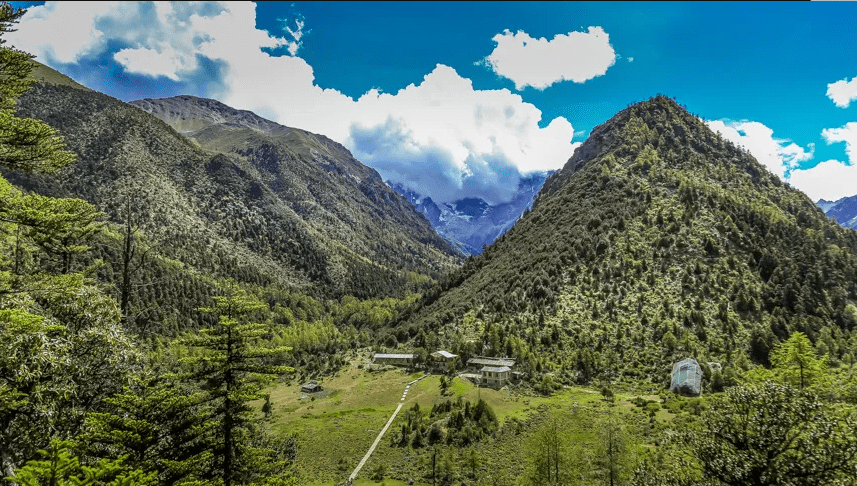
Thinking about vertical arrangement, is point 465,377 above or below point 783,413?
below

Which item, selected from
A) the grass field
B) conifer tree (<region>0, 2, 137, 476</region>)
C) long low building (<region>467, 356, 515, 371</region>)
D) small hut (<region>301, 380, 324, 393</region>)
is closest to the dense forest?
conifer tree (<region>0, 2, 137, 476</region>)

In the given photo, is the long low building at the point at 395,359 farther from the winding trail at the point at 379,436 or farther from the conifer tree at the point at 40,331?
the conifer tree at the point at 40,331

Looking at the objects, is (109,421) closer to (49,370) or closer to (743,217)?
(49,370)

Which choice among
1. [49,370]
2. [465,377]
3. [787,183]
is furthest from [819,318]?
[49,370]

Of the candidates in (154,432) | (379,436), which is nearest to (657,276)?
(379,436)

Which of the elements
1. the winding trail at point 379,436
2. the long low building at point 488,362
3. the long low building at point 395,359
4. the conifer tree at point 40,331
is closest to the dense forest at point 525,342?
the conifer tree at point 40,331

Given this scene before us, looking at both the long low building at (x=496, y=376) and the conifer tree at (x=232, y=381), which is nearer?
the conifer tree at (x=232, y=381)

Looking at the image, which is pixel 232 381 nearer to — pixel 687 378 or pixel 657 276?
pixel 687 378
